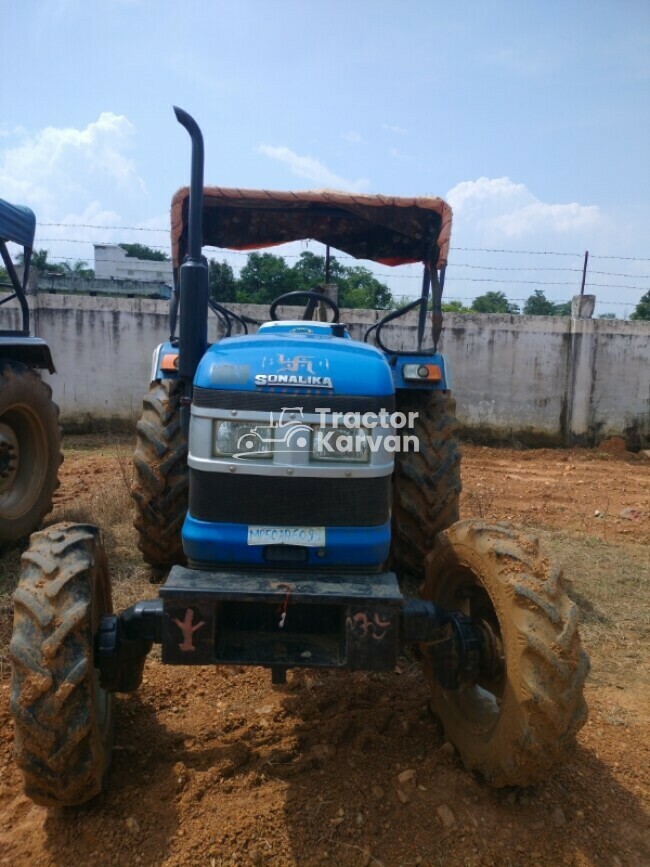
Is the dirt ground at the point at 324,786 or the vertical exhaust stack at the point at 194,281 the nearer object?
the dirt ground at the point at 324,786

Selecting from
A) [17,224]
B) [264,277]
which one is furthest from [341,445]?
[264,277]

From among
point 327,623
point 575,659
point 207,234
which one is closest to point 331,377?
point 327,623

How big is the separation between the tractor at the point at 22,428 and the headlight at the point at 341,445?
3.05 meters

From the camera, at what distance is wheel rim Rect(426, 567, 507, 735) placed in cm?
260

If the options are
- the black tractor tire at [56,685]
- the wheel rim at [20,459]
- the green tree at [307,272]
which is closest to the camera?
the black tractor tire at [56,685]

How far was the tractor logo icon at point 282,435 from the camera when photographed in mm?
2674

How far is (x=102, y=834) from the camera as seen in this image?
92.0 inches

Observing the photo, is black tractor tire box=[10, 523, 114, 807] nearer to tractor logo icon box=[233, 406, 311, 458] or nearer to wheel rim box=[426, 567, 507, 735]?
tractor logo icon box=[233, 406, 311, 458]

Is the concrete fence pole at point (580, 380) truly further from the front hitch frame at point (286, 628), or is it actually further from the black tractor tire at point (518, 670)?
the front hitch frame at point (286, 628)

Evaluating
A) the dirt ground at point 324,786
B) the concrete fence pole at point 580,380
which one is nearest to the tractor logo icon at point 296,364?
the dirt ground at point 324,786

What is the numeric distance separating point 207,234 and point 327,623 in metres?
3.10

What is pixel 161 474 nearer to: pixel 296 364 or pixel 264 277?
pixel 296 364

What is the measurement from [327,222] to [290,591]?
309cm

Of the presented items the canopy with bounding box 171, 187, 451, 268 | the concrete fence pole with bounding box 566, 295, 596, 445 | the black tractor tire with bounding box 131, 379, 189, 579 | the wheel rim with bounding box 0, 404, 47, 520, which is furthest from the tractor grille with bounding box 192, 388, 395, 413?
the concrete fence pole with bounding box 566, 295, 596, 445
